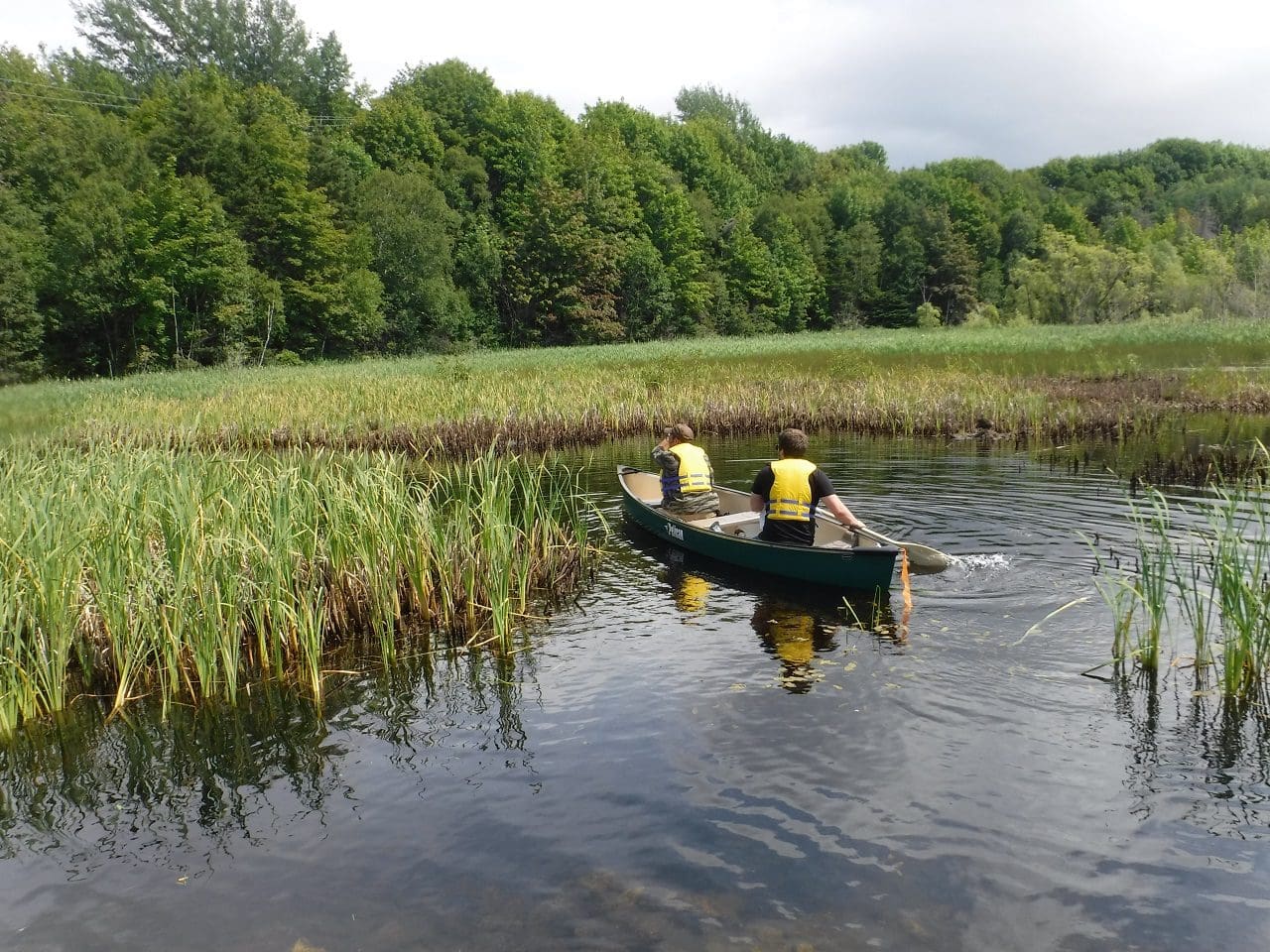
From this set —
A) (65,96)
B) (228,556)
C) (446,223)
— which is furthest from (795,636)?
(446,223)

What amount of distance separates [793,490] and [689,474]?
2.31 metres

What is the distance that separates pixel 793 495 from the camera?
900 cm

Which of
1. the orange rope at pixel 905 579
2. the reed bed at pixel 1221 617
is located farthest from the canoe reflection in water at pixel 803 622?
the reed bed at pixel 1221 617

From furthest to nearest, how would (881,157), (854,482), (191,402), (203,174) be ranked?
(881,157), (203,174), (191,402), (854,482)

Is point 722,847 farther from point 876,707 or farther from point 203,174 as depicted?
point 203,174

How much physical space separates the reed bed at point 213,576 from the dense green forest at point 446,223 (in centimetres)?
2575

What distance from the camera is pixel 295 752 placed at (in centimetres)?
590

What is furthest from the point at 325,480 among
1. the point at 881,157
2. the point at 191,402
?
the point at 881,157

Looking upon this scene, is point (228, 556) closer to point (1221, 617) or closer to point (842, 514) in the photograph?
point (842, 514)

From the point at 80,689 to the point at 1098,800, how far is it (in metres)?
6.75

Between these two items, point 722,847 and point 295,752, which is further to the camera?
point 295,752

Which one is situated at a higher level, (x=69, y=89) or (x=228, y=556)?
(x=69, y=89)

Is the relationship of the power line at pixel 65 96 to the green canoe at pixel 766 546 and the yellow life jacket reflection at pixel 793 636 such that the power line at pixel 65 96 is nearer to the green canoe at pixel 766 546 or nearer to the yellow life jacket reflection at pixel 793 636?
the green canoe at pixel 766 546

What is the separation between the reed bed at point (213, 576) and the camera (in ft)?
19.6
